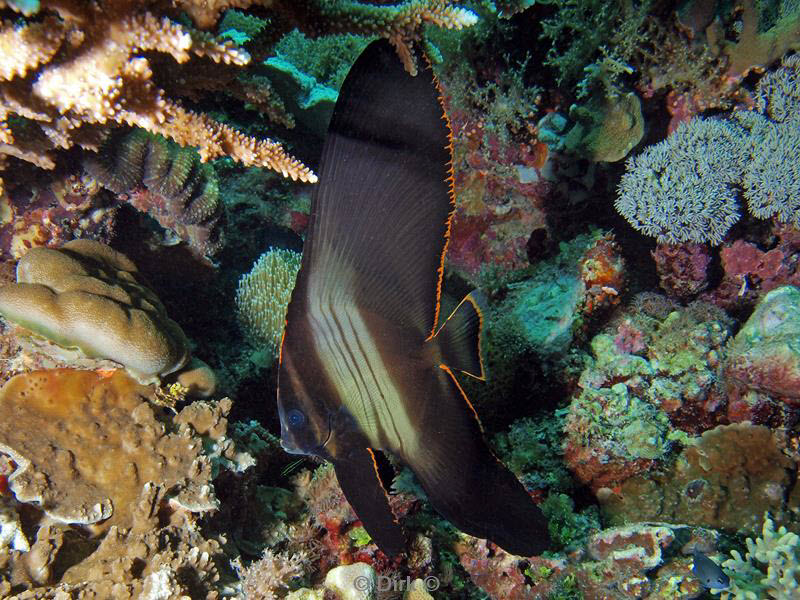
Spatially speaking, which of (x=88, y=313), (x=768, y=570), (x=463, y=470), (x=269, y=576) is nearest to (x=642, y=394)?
(x=768, y=570)

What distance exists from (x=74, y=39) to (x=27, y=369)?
4.96 ft

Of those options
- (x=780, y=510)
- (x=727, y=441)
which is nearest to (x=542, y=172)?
(x=727, y=441)

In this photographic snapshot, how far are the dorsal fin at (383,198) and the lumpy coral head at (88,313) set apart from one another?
114 centimetres

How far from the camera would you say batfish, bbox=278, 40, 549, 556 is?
4.83 feet

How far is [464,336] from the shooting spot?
1.54 metres

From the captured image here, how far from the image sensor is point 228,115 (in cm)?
424

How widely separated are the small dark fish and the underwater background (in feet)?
0.05

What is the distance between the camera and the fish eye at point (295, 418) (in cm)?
151

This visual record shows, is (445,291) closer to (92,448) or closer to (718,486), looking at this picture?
(718,486)

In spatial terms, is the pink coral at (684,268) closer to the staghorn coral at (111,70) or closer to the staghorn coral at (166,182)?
the staghorn coral at (111,70)

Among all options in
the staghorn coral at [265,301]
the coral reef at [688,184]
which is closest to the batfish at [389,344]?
the staghorn coral at [265,301]

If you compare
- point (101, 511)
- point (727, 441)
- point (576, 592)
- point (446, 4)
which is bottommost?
point (101, 511)

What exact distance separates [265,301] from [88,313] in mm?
1726

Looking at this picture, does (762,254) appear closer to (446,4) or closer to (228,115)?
(446,4)
